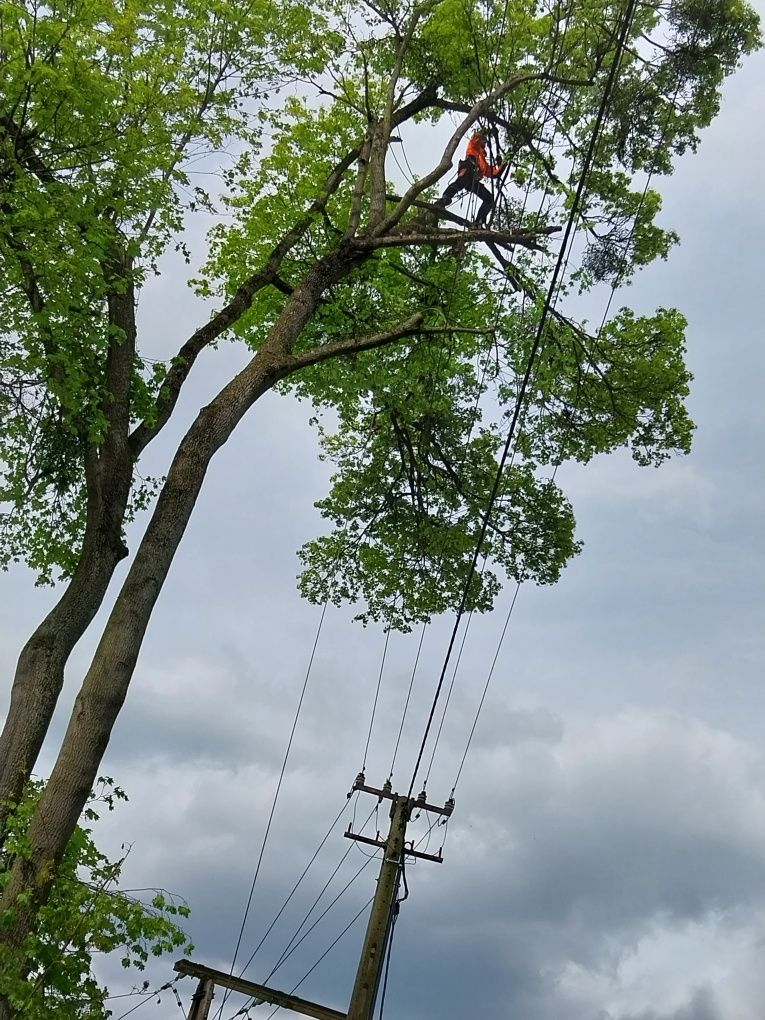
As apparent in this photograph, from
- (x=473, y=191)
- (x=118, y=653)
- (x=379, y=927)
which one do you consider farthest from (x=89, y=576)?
(x=473, y=191)

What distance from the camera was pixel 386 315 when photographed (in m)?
15.3

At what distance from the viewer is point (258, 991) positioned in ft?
55.6

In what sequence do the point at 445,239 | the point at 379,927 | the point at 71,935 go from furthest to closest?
the point at 379,927 < the point at 445,239 < the point at 71,935

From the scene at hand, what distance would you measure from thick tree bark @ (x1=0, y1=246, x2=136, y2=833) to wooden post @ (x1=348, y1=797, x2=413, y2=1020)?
22.7ft

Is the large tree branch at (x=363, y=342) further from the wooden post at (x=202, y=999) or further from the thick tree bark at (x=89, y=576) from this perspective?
the wooden post at (x=202, y=999)

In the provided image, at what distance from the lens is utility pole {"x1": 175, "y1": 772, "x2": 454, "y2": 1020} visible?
46.5 ft

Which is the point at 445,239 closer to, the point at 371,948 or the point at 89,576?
the point at 89,576

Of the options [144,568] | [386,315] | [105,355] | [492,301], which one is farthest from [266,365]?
[492,301]

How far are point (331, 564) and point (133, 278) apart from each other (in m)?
8.55

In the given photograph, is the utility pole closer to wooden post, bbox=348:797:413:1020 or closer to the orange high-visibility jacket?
wooden post, bbox=348:797:413:1020

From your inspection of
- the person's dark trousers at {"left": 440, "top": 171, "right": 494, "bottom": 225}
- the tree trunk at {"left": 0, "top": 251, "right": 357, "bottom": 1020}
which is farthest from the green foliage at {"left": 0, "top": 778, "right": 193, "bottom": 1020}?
the person's dark trousers at {"left": 440, "top": 171, "right": 494, "bottom": 225}

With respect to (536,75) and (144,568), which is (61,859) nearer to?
(144,568)

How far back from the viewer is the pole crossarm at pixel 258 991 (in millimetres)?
16000

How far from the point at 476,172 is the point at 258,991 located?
13.1 metres
